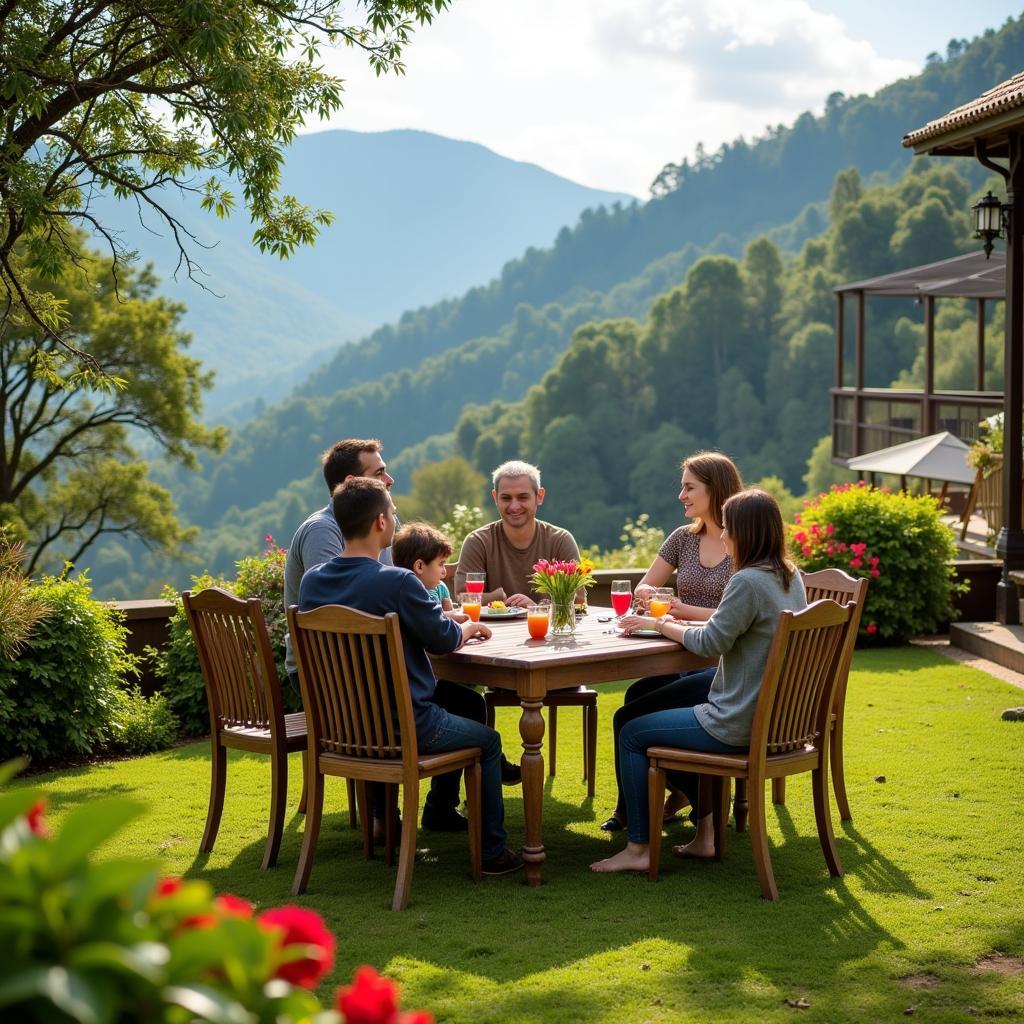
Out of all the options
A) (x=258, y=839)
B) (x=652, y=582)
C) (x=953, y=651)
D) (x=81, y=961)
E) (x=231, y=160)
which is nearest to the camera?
(x=81, y=961)

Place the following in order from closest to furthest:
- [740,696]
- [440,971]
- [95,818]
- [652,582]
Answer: [95,818], [440,971], [740,696], [652,582]

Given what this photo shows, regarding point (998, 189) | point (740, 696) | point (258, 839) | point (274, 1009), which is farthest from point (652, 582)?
point (998, 189)

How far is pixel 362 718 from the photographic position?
14.6ft

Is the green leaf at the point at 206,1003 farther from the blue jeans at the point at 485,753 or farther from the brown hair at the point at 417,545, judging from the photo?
the brown hair at the point at 417,545

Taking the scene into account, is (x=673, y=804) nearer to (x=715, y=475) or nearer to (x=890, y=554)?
(x=715, y=475)

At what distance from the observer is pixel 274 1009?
3.89 ft

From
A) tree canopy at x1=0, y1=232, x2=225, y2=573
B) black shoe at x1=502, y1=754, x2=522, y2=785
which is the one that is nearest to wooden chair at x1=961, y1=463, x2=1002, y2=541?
black shoe at x1=502, y1=754, x2=522, y2=785

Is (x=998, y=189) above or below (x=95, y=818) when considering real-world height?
above

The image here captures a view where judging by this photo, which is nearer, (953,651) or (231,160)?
(231,160)

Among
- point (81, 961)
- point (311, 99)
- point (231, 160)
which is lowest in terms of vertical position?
point (81, 961)

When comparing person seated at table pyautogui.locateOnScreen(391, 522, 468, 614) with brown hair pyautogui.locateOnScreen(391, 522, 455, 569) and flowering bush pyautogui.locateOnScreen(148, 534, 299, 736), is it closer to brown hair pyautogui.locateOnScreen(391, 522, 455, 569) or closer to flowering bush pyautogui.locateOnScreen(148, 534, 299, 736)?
brown hair pyautogui.locateOnScreen(391, 522, 455, 569)

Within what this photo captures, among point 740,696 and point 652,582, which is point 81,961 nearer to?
point 740,696

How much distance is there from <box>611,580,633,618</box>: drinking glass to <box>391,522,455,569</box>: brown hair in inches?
31.3

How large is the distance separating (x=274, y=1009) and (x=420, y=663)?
10.9 ft
